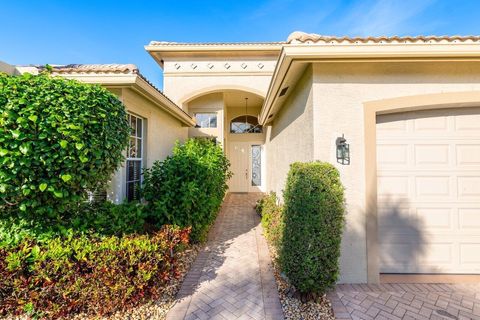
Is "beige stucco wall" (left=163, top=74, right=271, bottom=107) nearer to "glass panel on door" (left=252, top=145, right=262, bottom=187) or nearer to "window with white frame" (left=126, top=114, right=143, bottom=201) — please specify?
"glass panel on door" (left=252, top=145, right=262, bottom=187)

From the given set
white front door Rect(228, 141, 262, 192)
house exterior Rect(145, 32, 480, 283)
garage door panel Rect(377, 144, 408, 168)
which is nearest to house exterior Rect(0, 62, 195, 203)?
house exterior Rect(145, 32, 480, 283)

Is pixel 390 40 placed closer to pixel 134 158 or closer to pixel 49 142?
pixel 49 142

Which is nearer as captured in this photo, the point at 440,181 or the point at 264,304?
the point at 264,304

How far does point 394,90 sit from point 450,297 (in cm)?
337

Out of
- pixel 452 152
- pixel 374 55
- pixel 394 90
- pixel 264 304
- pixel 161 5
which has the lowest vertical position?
pixel 264 304

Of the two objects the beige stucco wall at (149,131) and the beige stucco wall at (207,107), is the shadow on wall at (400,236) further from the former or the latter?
the beige stucco wall at (207,107)

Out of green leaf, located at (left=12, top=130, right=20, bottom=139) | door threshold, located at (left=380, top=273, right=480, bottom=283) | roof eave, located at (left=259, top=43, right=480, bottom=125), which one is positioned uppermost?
roof eave, located at (left=259, top=43, right=480, bottom=125)

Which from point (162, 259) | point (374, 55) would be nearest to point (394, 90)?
point (374, 55)

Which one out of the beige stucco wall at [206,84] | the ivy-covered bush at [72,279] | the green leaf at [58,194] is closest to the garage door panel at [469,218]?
the ivy-covered bush at [72,279]

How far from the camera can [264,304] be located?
3.01m

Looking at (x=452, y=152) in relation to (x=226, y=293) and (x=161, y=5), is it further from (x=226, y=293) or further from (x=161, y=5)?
(x=161, y=5)

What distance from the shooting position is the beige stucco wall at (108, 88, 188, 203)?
4457mm

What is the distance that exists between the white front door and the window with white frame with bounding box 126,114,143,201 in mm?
7538

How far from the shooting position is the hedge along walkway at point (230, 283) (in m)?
2.87
